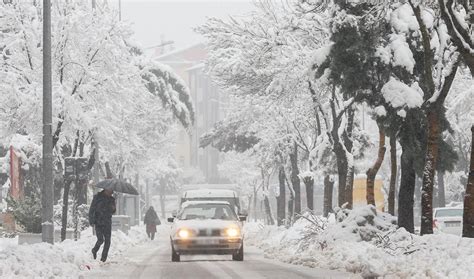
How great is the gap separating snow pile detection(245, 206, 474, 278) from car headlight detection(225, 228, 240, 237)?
1287 millimetres

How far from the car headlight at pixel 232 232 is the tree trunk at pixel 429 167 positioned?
5.24 meters

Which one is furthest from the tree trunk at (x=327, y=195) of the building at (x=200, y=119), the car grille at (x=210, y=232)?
the building at (x=200, y=119)

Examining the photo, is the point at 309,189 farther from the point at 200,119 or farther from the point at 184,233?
the point at 200,119

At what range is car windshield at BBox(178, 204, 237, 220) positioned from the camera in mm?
23172

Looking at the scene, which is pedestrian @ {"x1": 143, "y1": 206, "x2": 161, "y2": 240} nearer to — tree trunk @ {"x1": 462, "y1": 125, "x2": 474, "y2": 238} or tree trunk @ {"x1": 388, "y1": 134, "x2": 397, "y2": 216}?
tree trunk @ {"x1": 388, "y1": 134, "x2": 397, "y2": 216}

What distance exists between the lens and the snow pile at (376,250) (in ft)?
42.9

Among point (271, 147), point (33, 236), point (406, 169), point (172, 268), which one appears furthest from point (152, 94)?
point (172, 268)

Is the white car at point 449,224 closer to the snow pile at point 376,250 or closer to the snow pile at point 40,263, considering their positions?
the snow pile at point 376,250

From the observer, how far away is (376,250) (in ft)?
52.3

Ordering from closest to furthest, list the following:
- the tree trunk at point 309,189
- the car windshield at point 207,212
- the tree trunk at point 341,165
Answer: the car windshield at point 207,212, the tree trunk at point 341,165, the tree trunk at point 309,189

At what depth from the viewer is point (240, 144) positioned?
150ft

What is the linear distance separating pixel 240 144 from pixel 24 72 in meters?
18.7

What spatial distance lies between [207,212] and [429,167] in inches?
283

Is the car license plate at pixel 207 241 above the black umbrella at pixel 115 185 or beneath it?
beneath
